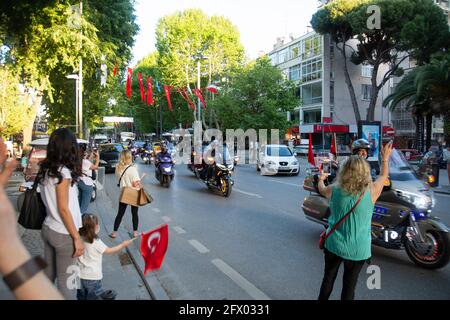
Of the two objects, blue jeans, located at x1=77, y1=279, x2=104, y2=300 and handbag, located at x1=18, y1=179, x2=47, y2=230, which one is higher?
handbag, located at x1=18, y1=179, x2=47, y2=230

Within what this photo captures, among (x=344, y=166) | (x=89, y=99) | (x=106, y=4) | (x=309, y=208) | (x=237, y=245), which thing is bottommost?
(x=237, y=245)

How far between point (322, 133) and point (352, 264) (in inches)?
1500

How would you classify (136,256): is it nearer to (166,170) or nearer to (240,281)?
(240,281)

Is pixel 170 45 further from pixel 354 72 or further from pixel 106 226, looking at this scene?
pixel 106 226

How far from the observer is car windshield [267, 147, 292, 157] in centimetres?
1962

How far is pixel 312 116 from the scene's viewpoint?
51.1 meters

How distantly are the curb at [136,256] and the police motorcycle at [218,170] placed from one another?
11.0ft

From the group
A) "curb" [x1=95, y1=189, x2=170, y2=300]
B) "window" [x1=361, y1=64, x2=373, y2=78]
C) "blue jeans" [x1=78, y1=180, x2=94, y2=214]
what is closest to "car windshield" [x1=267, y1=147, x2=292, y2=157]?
"curb" [x1=95, y1=189, x2=170, y2=300]

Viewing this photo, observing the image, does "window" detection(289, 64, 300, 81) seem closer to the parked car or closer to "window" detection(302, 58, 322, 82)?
→ "window" detection(302, 58, 322, 82)

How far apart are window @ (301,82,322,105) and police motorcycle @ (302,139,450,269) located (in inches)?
1739

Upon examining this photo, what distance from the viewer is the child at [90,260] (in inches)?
139

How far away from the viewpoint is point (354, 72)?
49.0 m

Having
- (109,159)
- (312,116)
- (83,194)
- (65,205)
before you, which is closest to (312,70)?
(312,116)

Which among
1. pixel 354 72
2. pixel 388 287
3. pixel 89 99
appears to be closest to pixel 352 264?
pixel 388 287
